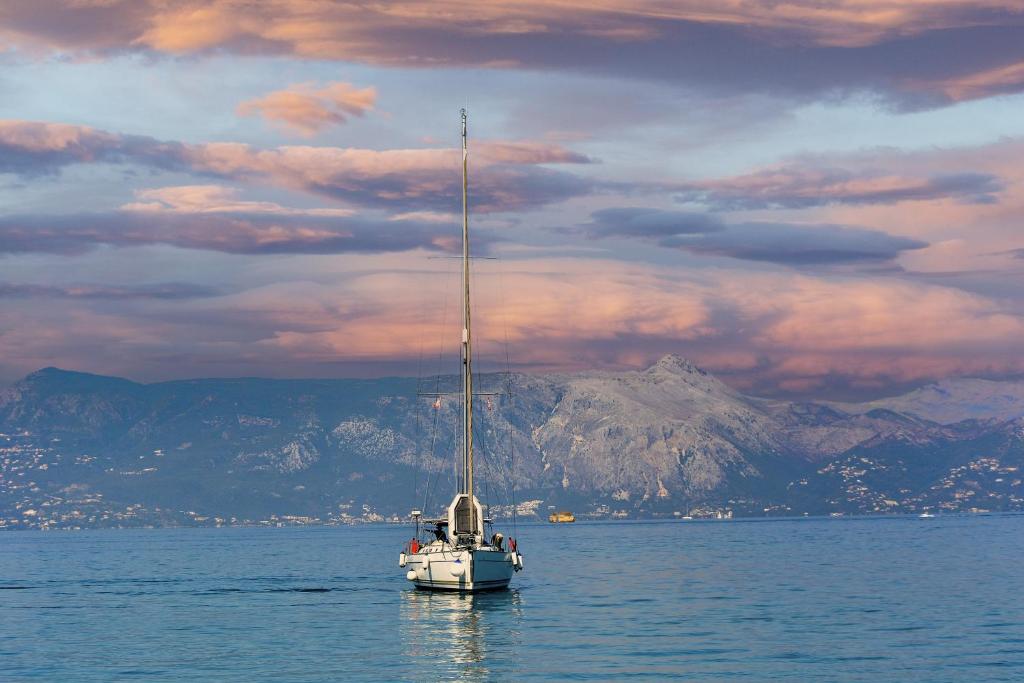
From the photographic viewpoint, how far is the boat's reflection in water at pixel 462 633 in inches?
2785

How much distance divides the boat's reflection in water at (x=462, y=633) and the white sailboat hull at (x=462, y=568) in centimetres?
148

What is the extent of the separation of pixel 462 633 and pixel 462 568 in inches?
684

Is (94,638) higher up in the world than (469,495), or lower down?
lower down

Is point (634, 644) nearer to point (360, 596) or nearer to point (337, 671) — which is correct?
point (337, 671)

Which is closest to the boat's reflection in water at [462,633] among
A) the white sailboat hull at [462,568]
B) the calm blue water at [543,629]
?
the calm blue water at [543,629]

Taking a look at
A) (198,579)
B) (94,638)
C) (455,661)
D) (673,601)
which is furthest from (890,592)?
(198,579)

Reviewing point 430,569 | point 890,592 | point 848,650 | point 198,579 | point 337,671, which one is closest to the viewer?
point 337,671

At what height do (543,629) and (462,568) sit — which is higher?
(462,568)

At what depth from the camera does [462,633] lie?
282 ft

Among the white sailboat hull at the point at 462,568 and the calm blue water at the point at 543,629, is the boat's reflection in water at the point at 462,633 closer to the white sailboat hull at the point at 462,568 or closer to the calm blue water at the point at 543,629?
the calm blue water at the point at 543,629

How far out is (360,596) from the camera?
124250mm

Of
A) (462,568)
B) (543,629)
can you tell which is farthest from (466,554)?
(543,629)

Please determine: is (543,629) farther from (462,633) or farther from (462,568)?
(462,568)

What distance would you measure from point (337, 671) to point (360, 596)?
181 feet
